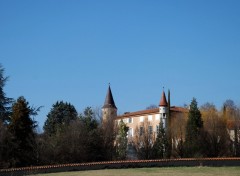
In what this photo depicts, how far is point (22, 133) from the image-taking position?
38688mm

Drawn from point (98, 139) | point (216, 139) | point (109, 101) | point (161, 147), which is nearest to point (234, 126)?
point (216, 139)

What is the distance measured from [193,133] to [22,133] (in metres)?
21.4

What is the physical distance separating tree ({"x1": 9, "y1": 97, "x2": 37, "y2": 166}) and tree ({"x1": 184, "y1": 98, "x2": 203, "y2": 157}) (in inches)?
726

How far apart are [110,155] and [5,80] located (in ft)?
47.8

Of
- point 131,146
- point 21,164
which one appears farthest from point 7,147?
point 131,146

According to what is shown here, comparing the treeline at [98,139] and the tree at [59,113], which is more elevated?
the tree at [59,113]

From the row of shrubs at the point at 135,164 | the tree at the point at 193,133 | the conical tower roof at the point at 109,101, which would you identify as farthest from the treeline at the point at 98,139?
the conical tower roof at the point at 109,101

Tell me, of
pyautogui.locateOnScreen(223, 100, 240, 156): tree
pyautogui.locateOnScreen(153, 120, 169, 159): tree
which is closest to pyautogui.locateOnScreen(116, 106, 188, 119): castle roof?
pyautogui.locateOnScreen(223, 100, 240, 156): tree

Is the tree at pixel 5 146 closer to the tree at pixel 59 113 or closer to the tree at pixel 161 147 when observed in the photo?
the tree at pixel 161 147

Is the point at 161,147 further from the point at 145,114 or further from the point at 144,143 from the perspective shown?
the point at 145,114

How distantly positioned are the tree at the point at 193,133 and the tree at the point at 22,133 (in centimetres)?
1844

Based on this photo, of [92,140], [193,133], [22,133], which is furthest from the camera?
[193,133]

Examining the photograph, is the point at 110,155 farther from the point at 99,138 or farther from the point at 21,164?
the point at 21,164

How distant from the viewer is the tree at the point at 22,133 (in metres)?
37.8
